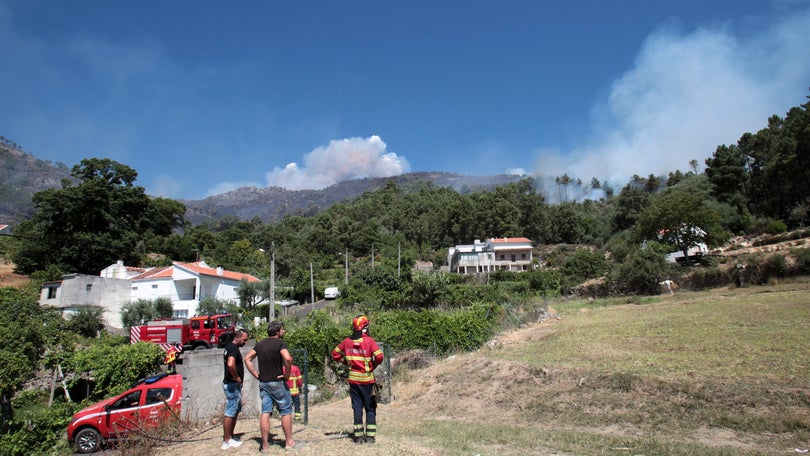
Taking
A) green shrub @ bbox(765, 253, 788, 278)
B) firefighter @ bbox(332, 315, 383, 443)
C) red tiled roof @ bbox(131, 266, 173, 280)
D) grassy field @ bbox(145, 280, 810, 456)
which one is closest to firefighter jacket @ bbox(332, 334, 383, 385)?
firefighter @ bbox(332, 315, 383, 443)

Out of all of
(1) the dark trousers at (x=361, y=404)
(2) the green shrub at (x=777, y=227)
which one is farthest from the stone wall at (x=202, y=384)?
(2) the green shrub at (x=777, y=227)

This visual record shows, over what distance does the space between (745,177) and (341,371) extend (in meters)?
68.7

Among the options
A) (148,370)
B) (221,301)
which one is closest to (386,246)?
(221,301)

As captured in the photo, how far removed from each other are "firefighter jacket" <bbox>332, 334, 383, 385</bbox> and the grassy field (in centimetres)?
95

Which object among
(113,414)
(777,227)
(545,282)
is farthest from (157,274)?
(777,227)

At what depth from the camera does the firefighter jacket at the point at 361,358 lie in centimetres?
637

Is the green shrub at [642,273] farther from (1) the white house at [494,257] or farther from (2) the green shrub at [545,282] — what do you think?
(1) the white house at [494,257]

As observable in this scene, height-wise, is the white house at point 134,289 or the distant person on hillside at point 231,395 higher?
the white house at point 134,289

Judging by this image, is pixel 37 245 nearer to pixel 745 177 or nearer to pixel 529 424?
pixel 529 424

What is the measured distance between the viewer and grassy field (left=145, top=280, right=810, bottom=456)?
21.8 feet

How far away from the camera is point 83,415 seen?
31.3 ft

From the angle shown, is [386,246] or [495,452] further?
[386,246]

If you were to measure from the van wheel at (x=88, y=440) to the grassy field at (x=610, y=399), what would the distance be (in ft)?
10.7

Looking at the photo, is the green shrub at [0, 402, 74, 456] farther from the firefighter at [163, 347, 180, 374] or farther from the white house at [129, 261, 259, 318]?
the white house at [129, 261, 259, 318]
